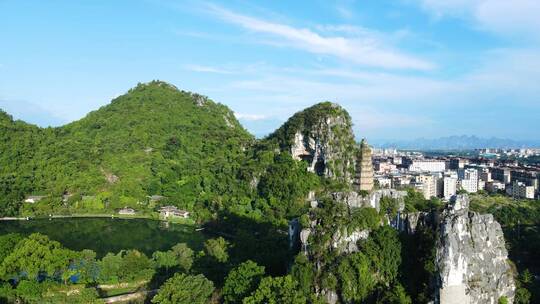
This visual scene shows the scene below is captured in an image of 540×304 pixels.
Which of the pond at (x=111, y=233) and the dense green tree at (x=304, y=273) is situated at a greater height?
the dense green tree at (x=304, y=273)

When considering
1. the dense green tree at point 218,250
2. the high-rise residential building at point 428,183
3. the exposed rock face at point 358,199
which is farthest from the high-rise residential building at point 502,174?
the dense green tree at point 218,250

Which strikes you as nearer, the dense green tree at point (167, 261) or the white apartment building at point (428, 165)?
the dense green tree at point (167, 261)

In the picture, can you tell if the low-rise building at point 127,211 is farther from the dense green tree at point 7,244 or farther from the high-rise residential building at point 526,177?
the high-rise residential building at point 526,177

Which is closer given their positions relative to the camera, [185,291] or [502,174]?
[185,291]

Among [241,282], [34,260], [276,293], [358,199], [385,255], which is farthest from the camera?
[34,260]

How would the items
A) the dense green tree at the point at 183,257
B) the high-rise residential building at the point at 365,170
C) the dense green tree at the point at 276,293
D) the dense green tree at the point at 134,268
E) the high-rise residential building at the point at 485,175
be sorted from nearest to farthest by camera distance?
the dense green tree at the point at 276,293 < the dense green tree at the point at 134,268 < the dense green tree at the point at 183,257 < the high-rise residential building at the point at 365,170 < the high-rise residential building at the point at 485,175

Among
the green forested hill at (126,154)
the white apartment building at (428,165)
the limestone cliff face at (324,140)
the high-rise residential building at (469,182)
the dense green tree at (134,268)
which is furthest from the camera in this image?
the white apartment building at (428,165)

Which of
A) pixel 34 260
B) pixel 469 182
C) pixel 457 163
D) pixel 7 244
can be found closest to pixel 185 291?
pixel 34 260

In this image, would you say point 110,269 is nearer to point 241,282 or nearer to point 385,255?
point 241,282
